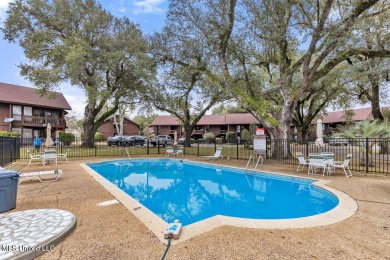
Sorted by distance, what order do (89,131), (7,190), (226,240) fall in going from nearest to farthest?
(226,240)
(7,190)
(89,131)

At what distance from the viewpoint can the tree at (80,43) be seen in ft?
57.3

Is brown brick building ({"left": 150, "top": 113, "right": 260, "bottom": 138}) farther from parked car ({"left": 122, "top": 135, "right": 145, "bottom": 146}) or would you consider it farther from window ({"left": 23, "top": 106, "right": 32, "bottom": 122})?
window ({"left": 23, "top": 106, "right": 32, "bottom": 122})

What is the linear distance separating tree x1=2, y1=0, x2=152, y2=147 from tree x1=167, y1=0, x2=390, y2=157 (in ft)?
19.6

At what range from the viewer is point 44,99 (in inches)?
1160

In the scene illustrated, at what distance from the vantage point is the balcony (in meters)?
27.2

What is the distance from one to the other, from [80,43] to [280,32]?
14.9 metres

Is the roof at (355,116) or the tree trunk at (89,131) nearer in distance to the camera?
the tree trunk at (89,131)

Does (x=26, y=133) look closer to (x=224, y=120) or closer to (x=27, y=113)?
(x=27, y=113)

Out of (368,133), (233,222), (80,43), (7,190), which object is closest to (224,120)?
(80,43)

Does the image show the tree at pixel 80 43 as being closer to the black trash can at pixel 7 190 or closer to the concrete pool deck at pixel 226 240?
the black trash can at pixel 7 190

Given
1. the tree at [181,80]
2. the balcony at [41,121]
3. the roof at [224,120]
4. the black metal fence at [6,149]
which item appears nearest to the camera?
the black metal fence at [6,149]

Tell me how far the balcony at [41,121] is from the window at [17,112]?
50cm

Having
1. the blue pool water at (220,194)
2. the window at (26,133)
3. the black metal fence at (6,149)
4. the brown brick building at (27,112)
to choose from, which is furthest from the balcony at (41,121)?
the blue pool water at (220,194)

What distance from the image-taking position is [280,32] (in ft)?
37.8
